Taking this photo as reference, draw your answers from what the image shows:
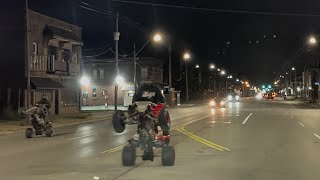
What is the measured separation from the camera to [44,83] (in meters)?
43.7

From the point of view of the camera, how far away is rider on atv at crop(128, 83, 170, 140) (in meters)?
12.6

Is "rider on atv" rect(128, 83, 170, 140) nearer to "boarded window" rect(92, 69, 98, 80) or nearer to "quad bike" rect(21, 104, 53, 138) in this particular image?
"quad bike" rect(21, 104, 53, 138)

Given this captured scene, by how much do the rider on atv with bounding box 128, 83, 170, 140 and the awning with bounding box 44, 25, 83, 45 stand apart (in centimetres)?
3380

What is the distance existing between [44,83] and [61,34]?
19.3 feet

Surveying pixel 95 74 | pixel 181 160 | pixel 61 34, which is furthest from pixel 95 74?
pixel 181 160

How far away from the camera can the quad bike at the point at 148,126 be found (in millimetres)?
12750

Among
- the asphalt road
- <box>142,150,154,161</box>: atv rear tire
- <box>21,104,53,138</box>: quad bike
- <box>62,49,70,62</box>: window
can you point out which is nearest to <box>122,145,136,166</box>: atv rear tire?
the asphalt road

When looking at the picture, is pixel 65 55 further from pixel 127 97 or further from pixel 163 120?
pixel 163 120

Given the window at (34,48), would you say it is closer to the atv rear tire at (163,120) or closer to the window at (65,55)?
the window at (65,55)

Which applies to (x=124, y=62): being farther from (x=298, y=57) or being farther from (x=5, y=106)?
(x=298, y=57)

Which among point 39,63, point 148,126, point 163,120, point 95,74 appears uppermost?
point 95,74

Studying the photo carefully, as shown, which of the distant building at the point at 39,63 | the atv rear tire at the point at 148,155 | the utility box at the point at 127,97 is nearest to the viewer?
the atv rear tire at the point at 148,155

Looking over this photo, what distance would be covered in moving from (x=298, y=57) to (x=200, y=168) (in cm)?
13066

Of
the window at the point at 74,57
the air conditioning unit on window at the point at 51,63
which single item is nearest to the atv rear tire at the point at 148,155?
the air conditioning unit on window at the point at 51,63
